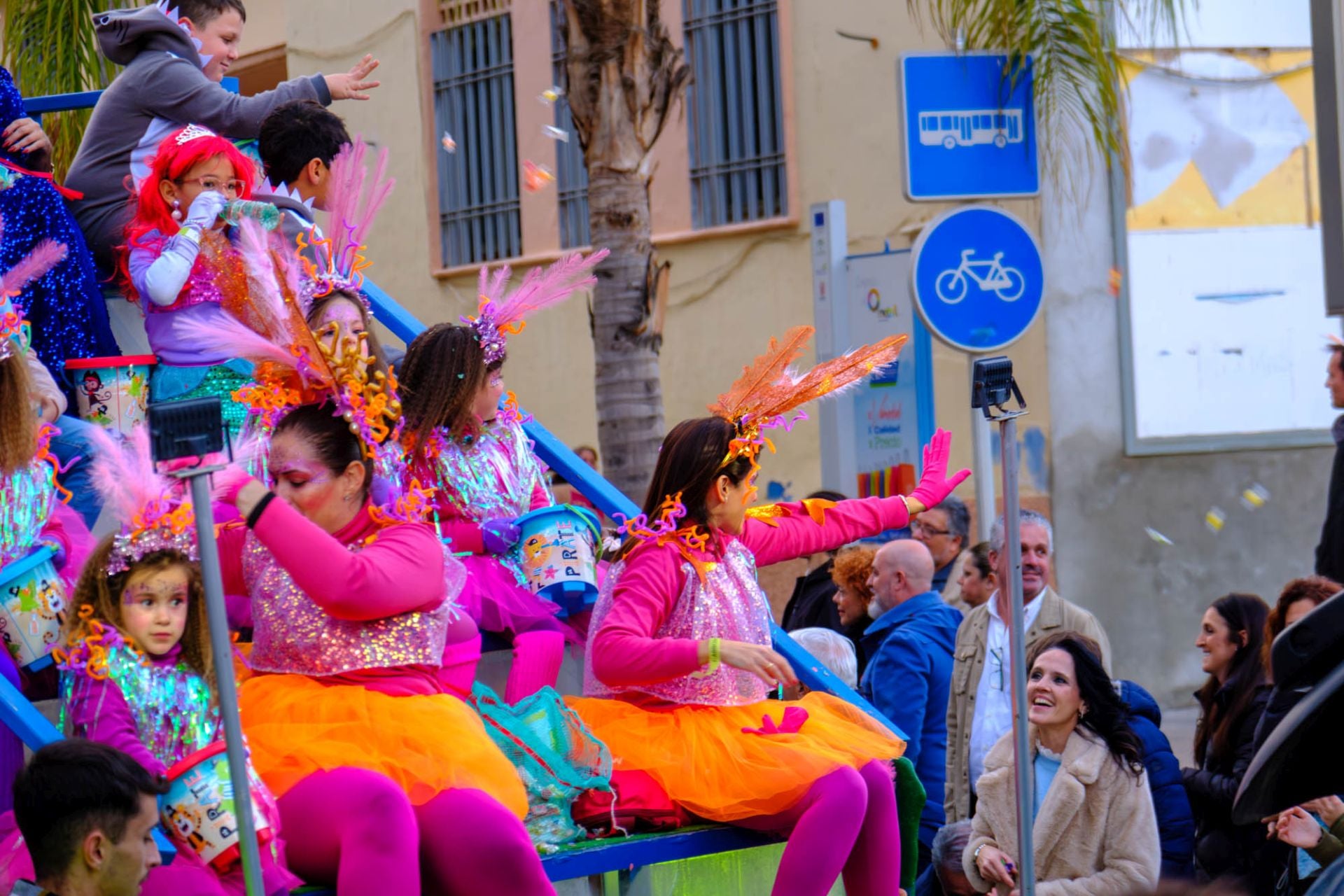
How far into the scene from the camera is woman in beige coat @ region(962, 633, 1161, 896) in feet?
16.0

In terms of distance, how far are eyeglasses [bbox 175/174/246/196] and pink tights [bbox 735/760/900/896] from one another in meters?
2.39

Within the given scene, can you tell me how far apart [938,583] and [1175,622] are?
4863 mm

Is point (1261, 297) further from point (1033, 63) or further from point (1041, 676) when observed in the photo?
point (1041, 676)

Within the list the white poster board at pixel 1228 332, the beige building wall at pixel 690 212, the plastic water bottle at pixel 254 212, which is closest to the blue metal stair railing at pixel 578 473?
the plastic water bottle at pixel 254 212

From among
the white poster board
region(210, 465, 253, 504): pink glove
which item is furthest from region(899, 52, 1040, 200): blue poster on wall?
the white poster board

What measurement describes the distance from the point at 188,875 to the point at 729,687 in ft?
5.02

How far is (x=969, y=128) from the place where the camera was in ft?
23.8

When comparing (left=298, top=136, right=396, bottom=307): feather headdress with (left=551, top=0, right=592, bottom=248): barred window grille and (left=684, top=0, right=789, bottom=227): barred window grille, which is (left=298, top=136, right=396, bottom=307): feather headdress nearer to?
(left=684, top=0, right=789, bottom=227): barred window grille

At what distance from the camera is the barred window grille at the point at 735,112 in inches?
530

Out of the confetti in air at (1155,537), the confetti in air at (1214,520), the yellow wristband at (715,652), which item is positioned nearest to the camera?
the yellow wristband at (715,652)

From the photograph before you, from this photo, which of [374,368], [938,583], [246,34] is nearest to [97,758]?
[374,368]

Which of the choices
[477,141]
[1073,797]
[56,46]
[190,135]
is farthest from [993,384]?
[477,141]

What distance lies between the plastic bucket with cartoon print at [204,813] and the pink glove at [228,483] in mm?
557

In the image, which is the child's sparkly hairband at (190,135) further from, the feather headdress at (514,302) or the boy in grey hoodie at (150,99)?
the feather headdress at (514,302)
